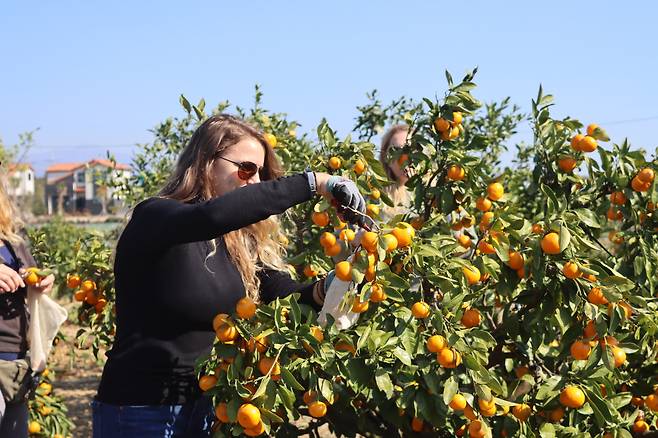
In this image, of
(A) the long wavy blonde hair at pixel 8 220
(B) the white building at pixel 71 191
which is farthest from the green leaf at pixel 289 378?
(B) the white building at pixel 71 191

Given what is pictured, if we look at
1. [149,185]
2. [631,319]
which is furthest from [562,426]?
[149,185]

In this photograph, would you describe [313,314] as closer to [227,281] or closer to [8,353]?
[227,281]

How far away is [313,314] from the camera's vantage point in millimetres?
1886

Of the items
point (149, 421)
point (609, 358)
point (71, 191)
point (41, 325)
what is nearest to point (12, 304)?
point (41, 325)

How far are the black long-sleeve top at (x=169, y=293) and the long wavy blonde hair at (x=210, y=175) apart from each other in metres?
0.08

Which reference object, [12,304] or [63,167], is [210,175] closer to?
[12,304]

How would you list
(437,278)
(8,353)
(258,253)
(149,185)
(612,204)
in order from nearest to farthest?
(437,278)
(258,253)
(8,353)
(612,204)
(149,185)

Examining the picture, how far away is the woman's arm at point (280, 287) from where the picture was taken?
203cm

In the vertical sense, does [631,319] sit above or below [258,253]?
below

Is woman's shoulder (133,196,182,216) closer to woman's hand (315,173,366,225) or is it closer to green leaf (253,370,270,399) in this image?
woman's hand (315,173,366,225)

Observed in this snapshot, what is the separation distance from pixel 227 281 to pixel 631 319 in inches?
46.1

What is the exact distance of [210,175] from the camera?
199 centimetres

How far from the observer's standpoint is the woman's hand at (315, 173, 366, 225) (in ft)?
5.81

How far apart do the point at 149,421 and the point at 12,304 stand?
99 centimetres
